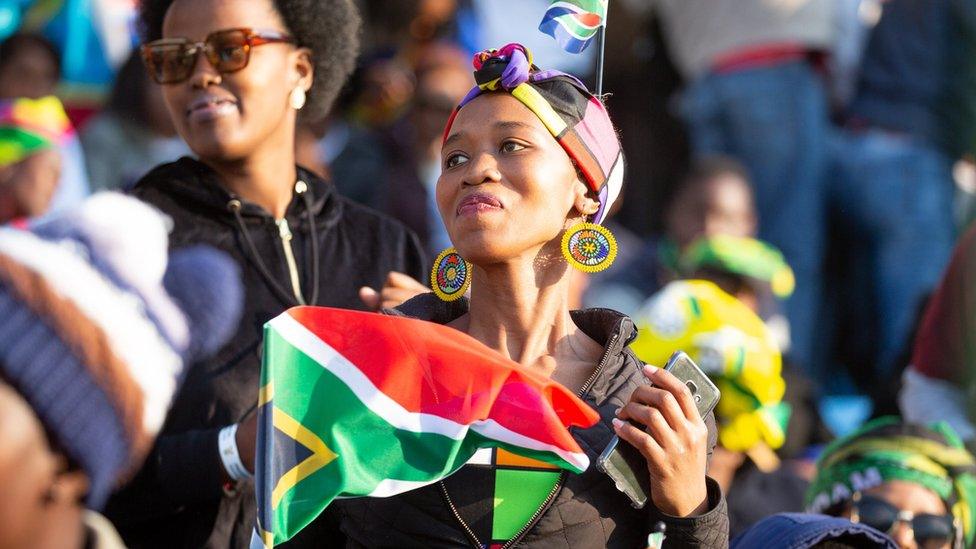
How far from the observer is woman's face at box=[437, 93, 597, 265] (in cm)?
323

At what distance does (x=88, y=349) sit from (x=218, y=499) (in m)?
1.86

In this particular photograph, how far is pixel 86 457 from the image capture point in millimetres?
2035

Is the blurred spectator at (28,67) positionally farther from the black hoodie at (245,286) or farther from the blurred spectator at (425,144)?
the black hoodie at (245,286)

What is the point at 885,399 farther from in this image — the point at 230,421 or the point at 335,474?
the point at 335,474

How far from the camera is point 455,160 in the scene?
3387mm

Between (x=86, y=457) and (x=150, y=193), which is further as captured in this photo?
(x=150, y=193)

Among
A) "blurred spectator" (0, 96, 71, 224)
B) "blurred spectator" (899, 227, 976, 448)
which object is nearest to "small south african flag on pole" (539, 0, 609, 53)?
"blurred spectator" (899, 227, 976, 448)

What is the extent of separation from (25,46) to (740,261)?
3850mm

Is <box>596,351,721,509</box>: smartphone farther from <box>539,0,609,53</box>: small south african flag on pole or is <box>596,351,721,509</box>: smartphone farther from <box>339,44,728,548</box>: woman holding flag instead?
<box>539,0,609,53</box>: small south african flag on pole

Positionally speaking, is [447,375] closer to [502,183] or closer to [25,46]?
[502,183]

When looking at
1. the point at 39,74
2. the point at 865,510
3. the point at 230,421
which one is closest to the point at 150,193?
the point at 230,421

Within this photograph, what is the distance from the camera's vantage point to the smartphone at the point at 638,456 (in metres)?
2.95

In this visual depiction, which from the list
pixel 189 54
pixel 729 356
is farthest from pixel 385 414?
pixel 729 356

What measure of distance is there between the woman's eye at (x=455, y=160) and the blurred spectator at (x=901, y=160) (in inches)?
178
